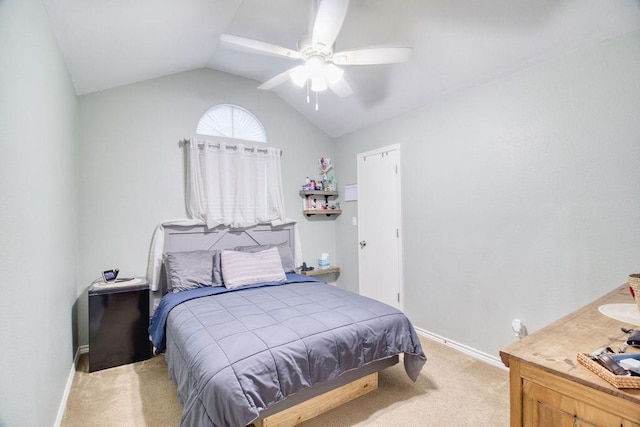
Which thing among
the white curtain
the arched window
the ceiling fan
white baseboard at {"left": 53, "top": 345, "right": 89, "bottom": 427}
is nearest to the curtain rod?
the white curtain

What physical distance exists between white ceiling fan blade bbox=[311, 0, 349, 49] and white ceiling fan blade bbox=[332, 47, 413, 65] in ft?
0.60

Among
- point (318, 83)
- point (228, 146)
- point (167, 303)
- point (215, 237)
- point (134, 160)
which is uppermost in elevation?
point (318, 83)

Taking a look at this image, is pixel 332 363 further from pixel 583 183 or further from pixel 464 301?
pixel 583 183

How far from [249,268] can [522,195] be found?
2604 millimetres

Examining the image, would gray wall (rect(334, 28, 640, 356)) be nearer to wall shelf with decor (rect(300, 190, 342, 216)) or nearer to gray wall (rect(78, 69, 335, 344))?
wall shelf with decor (rect(300, 190, 342, 216))

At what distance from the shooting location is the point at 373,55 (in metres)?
2.06

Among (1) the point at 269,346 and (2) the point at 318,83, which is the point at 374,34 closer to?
(2) the point at 318,83

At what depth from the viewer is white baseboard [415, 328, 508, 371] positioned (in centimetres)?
255

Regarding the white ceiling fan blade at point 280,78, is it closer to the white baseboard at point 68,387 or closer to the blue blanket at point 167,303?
the blue blanket at point 167,303

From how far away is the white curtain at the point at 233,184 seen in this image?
337 centimetres

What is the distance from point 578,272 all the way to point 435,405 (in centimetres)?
141

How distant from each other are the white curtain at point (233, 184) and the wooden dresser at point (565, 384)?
10.2 feet

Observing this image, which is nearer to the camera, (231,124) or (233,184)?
(233,184)

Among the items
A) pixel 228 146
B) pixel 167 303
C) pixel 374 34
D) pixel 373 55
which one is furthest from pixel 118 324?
pixel 374 34
